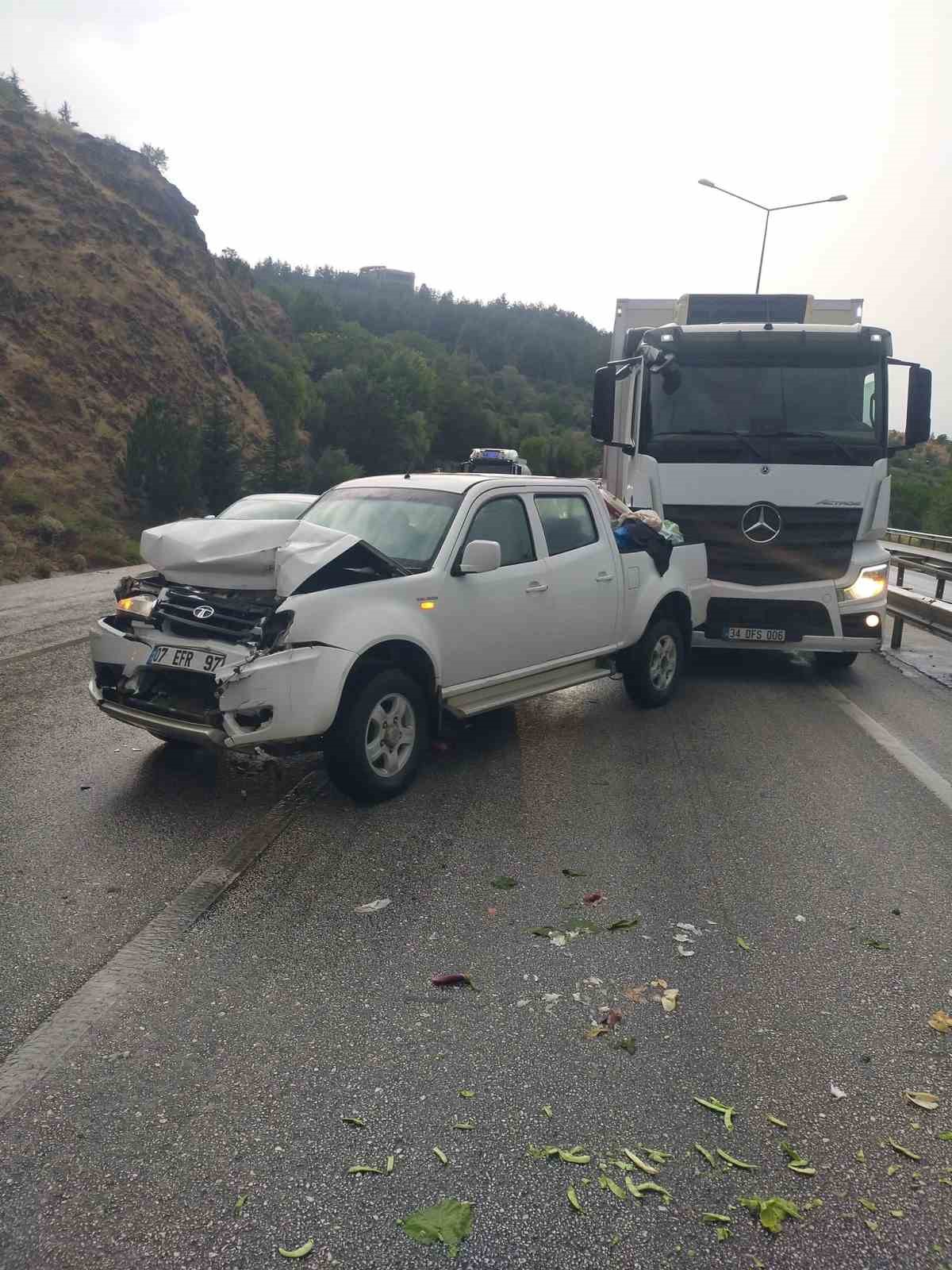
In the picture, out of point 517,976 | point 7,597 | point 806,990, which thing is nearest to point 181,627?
point 517,976

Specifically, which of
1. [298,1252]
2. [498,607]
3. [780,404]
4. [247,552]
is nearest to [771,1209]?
[298,1252]

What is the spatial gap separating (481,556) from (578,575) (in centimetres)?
150

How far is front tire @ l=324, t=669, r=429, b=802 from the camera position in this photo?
5.58 meters

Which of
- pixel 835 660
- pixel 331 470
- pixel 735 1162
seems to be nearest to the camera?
pixel 735 1162

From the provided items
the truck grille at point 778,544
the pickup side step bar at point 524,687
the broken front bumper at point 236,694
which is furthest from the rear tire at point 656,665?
the broken front bumper at point 236,694

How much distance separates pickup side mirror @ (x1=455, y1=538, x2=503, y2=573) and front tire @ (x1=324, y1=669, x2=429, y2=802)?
2.76 feet

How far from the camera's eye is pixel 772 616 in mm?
9664

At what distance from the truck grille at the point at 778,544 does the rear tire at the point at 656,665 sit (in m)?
1.24

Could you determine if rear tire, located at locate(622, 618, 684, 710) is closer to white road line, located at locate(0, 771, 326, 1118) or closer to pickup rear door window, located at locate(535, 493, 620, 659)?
pickup rear door window, located at locate(535, 493, 620, 659)

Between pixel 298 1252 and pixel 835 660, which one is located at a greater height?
pixel 835 660

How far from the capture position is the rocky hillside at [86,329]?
28422 millimetres

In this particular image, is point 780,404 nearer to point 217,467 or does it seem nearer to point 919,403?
point 919,403

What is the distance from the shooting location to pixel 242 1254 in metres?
2.52

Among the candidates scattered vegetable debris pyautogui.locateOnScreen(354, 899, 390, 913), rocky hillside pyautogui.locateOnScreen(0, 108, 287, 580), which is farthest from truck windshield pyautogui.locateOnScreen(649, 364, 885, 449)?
rocky hillside pyautogui.locateOnScreen(0, 108, 287, 580)
